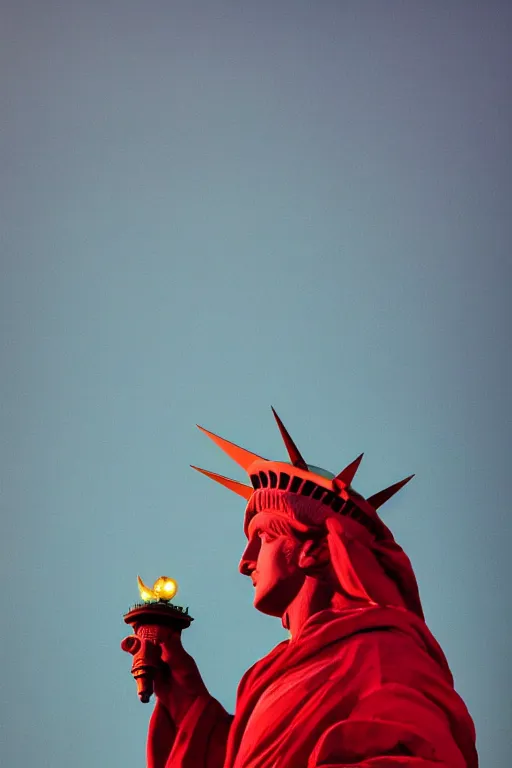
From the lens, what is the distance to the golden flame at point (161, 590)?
9289mm

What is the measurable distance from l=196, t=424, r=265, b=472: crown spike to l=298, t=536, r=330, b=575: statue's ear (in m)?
0.91

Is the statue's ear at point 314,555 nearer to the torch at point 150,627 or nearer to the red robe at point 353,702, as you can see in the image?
the red robe at point 353,702

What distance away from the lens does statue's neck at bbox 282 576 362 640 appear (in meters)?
8.40

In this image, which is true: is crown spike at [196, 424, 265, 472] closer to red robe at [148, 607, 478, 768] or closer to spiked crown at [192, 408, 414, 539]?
spiked crown at [192, 408, 414, 539]

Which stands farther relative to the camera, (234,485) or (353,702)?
(234,485)

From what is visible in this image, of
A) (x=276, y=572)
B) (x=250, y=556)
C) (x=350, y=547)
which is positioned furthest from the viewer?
(x=250, y=556)

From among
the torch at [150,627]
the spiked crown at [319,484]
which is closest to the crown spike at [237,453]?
the spiked crown at [319,484]

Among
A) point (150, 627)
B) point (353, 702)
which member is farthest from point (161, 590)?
point (353, 702)

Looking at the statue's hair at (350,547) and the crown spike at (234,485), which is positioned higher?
the crown spike at (234,485)

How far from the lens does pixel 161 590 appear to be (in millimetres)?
9320

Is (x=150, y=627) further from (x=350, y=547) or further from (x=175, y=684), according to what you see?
(x=350, y=547)

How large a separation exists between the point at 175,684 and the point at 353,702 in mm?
2146

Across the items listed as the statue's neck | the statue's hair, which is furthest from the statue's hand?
the statue's hair

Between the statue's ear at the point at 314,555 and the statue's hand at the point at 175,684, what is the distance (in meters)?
1.33
